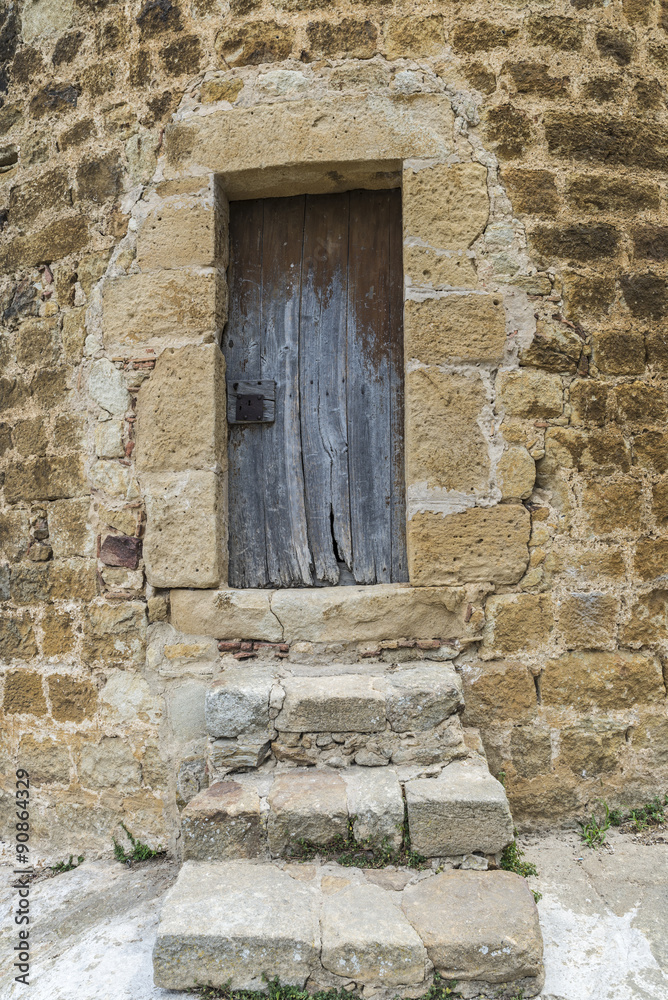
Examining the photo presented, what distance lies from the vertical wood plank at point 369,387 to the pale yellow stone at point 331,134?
0.25 meters

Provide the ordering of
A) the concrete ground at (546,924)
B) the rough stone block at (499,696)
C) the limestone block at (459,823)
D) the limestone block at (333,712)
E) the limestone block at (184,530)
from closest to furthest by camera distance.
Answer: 1. the concrete ground at (546,924)
2. the limestone block at (459,823)
3. the limestone block at (333,712)
4. the rough stone block at (499,696)
5. the limestone block at (184,530)

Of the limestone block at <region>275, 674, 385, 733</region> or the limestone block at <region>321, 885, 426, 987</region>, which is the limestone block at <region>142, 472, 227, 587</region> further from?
the limestone block at <region>321, 885, 426, 987</region>

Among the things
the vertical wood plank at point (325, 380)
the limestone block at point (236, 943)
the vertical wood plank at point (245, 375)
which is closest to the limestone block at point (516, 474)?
the vertical wood plank at point (325, 380)

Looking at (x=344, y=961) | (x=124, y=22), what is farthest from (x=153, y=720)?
(x=124, y=22)

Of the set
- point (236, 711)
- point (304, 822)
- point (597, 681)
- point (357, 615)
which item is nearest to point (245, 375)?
point (357, 615)

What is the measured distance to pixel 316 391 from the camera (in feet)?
9.96

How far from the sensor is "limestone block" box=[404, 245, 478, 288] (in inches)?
111

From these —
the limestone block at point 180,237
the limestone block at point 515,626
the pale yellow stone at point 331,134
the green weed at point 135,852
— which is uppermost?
the pale yellow stone at point 331,134

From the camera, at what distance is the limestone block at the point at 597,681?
2.73m

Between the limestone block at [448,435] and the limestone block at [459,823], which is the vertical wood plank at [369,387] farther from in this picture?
the limestone block at [459,823]

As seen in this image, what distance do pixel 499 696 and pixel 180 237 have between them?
230 cm

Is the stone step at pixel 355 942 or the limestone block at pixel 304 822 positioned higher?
the limestone block at pixel 304 822

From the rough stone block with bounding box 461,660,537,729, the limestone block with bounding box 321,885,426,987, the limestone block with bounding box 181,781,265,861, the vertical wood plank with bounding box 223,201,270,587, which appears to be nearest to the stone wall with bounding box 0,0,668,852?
the rough stone block with bounding box 461,660,537,729

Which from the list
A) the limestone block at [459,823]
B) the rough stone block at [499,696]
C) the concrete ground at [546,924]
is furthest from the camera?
the rough stone block at [499,696]
